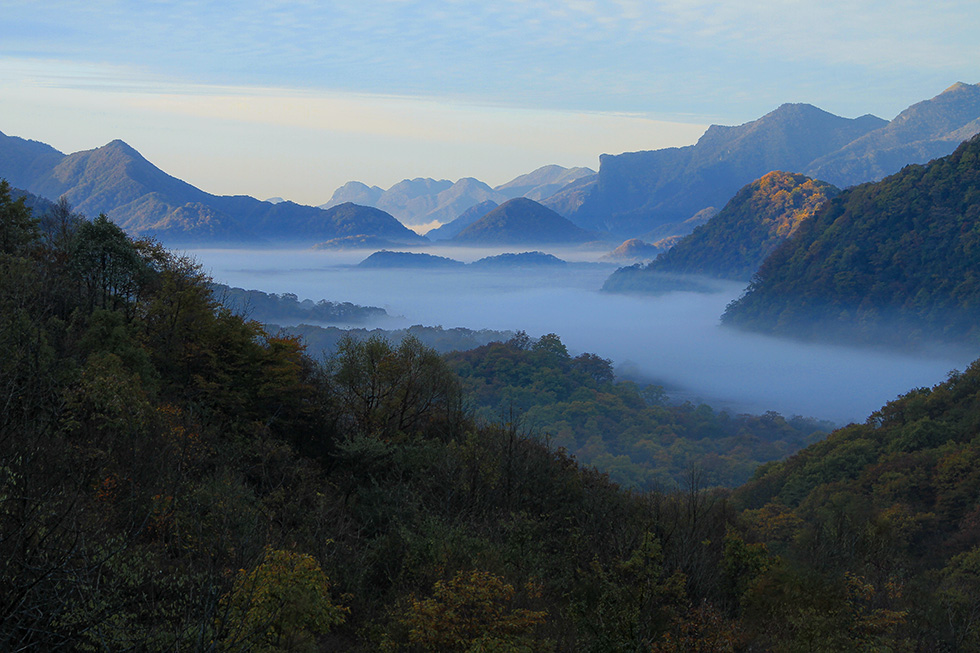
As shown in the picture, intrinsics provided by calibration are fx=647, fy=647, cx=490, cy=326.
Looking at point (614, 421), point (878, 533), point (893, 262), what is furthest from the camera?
point (893, 262)

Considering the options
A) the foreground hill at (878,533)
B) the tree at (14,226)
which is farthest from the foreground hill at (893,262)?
the tree at (14,226)

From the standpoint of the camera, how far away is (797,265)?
16300 centimetres

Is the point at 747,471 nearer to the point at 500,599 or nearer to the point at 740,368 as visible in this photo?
the point at 500,599

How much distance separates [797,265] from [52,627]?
17684cm

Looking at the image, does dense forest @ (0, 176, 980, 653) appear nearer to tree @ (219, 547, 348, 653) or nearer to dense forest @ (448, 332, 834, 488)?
tree @ (219, 547, 348, 653)

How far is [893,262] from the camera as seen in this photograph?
14450 cm

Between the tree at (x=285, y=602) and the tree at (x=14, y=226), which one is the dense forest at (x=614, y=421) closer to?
the tree at (x=14, y=226)

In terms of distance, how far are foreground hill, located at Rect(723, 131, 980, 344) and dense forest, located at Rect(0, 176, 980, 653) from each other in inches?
4737

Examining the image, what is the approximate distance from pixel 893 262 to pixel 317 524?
159112 mm

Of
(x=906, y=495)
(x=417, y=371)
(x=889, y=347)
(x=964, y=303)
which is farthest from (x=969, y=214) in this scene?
(x=417, y=371)

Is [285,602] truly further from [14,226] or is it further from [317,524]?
[14,226]

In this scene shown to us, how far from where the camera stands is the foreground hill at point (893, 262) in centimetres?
13462

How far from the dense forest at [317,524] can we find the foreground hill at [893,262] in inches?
4737

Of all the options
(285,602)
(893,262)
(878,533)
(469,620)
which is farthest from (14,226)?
(893,262)
